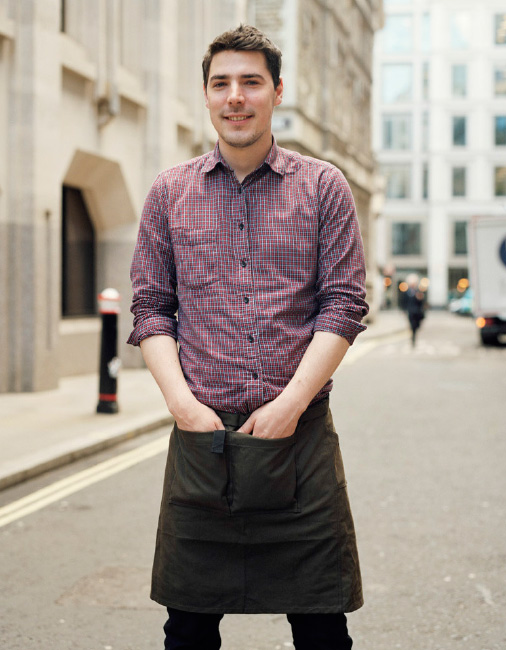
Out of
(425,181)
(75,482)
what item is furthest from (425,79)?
(75,482)

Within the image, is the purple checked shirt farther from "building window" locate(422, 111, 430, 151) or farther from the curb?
"building window" locate(422, 111, 430, 151)

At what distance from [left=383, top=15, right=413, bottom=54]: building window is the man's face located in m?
71.6

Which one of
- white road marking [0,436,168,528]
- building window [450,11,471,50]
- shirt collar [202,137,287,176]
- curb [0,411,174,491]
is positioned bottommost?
white road marking [0,436,168,528]

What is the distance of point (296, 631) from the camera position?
2484mm

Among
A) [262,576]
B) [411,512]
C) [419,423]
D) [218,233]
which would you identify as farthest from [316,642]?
[419,423]

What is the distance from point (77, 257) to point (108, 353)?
6.32 m

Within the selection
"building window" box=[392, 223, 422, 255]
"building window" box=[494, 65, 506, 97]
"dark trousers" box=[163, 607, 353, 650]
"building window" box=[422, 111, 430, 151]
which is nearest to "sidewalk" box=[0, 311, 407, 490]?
"dark trousers" box=[163, 607, 353, 650]

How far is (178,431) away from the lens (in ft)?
8.18

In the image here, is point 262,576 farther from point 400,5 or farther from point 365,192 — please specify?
point 400,5

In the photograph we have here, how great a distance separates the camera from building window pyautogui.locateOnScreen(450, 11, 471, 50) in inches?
2717

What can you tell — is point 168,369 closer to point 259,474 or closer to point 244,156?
point 259,474

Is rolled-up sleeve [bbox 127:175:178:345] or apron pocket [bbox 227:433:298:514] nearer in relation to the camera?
apron pocket [bbox 227:433:298:514]

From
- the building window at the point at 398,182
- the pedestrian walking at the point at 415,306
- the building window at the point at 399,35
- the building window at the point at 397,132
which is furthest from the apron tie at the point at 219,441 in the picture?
the building window at the point at 399,35

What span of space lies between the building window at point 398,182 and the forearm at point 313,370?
2695 inches
